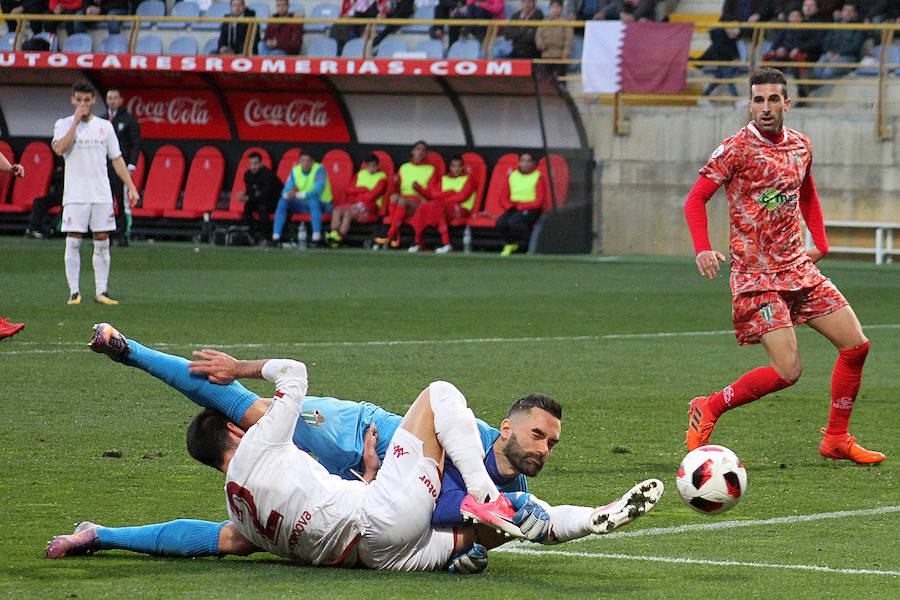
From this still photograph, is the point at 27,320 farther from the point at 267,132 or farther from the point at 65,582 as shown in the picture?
the point at 267,132

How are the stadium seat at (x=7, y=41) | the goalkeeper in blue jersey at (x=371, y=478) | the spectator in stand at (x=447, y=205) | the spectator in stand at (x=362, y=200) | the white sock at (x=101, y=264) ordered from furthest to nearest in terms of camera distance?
the stadium seat at (x=7, y=41) → the spectator in stand at (x=362, y=200) → the spectator in stand at (x=447, y=205) → the white sock at (x=101, y=264) → the goalkeeper in blue jersey at (x=371, y=478)

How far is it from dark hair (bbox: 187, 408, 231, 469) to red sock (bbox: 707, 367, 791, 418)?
2709 mm

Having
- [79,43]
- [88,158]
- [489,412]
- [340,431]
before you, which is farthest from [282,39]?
[340,431]

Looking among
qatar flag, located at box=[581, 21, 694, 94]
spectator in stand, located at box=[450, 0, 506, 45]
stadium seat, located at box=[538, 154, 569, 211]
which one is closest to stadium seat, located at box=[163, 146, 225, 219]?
spectator in stand, located at box=[450, 0, 506, 45]

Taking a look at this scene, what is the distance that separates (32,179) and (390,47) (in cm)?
623

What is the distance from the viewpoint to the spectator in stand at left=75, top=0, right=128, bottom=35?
26938mm

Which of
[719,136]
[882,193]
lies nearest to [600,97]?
[719,136]

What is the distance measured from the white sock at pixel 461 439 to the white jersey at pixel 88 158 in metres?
9.71

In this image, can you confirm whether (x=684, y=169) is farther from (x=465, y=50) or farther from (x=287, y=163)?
(x=287, y=163)

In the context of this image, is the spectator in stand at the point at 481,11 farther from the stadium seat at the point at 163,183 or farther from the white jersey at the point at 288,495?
the white jersey at the point at 288,495

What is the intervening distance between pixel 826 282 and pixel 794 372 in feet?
1.72

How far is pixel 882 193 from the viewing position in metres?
22.0

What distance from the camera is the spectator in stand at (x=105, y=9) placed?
2694cm

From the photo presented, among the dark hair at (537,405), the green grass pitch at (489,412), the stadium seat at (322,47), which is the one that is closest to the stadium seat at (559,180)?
the green grass pitch at (489,412)
